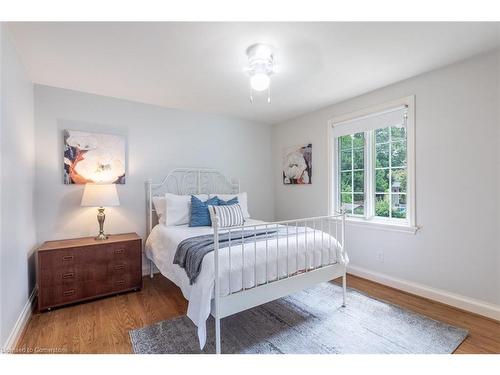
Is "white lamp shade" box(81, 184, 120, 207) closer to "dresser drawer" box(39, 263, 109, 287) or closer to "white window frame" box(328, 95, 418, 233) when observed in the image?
"dresser drawer" box(39, 263, 109, 287)

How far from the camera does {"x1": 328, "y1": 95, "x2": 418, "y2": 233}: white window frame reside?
2590 mm

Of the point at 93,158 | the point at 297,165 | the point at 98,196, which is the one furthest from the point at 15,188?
the point at 297,165

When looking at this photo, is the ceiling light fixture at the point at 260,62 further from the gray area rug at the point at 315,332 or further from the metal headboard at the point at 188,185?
the gray area rug at the point at 315,332

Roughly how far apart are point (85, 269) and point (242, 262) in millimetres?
1786

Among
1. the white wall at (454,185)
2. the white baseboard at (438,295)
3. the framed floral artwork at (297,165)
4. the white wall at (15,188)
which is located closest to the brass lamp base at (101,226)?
the white wall at (15,188)

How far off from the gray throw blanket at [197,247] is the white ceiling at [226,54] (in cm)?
147

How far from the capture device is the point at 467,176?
7.29 ft

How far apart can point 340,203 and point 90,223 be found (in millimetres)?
3218

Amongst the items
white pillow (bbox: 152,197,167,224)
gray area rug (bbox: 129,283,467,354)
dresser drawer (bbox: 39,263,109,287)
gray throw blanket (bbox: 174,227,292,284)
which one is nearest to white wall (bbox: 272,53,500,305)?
gray area rug (bbox: 129,283,467,354)

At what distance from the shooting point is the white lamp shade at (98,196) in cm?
262

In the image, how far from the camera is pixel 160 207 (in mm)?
3135

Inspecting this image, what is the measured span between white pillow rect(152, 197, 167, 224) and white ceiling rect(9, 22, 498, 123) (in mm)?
1303

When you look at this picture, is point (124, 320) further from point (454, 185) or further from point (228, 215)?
point (454, 185)
